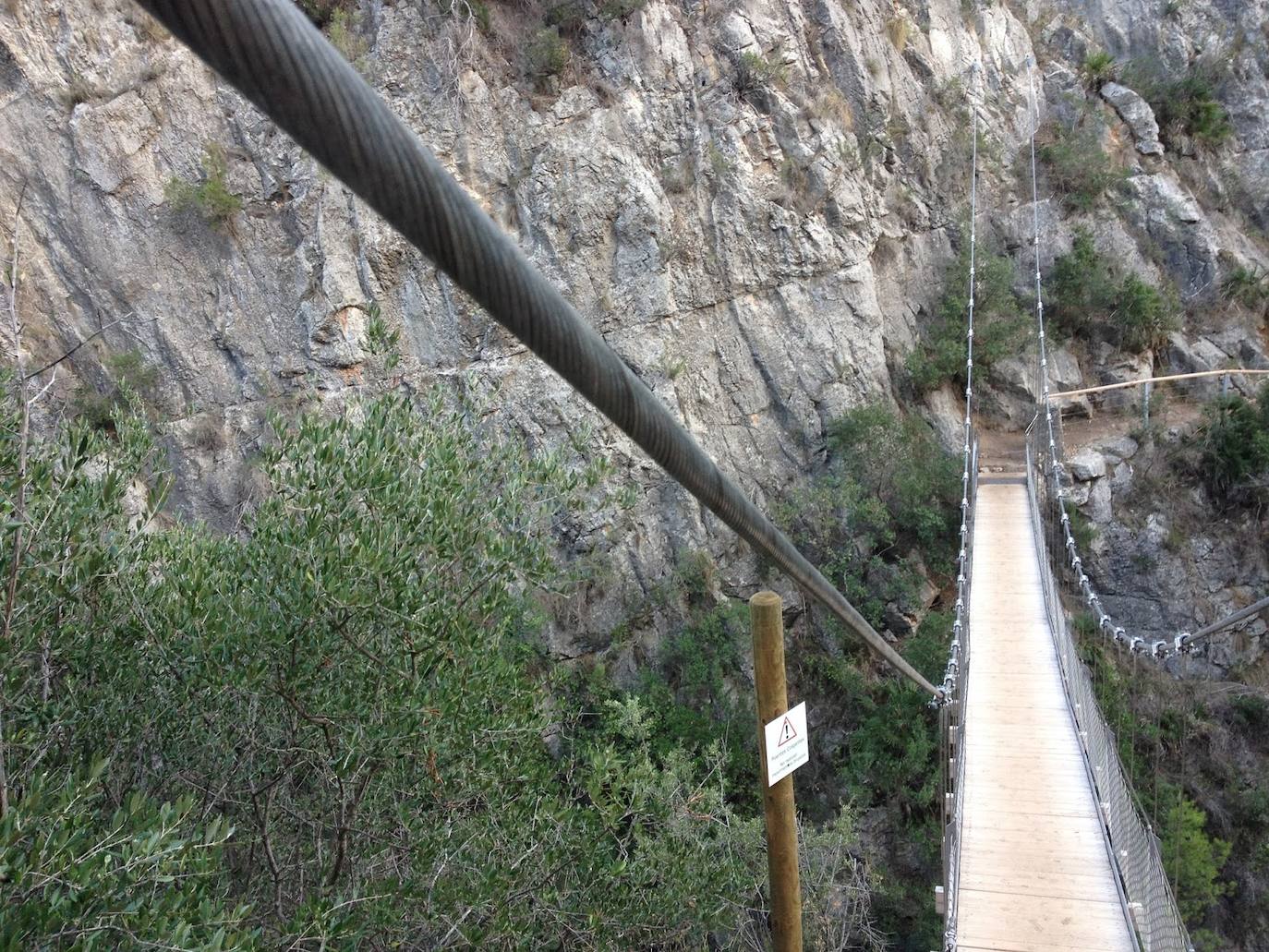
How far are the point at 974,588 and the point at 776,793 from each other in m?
5.52

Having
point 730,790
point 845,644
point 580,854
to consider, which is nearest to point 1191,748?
point 845,644

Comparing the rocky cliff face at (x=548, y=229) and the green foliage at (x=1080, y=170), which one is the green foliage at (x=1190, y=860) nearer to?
the rocky cliff face at (x=548, y=229)

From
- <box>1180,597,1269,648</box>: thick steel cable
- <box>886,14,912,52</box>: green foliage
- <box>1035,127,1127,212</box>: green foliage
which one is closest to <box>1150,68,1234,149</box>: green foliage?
<box>1035,127,1127,212</box>: green foliage

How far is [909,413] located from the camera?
9656 mm

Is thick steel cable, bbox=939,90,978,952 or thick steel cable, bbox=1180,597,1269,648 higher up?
thick steel cable, bbox=1180,597,1269,648

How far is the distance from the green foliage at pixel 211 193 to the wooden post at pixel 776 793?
26.0 ft

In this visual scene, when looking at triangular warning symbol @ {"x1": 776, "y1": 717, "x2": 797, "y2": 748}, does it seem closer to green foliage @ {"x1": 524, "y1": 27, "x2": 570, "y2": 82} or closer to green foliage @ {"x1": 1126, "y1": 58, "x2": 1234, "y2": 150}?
green foliage @ {"x1": 524, "y1": 27, "x2": 570, "y2": 82}

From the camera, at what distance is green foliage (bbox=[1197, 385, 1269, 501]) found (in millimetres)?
9656

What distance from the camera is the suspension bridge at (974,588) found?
0.37 meters

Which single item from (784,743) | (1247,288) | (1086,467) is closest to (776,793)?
(784,743)

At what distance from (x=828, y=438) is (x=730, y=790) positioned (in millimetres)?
4063

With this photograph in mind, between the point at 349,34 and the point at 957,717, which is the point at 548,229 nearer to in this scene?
the point at 349,34

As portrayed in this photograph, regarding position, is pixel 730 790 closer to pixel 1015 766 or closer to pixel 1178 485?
pixel 1015 766

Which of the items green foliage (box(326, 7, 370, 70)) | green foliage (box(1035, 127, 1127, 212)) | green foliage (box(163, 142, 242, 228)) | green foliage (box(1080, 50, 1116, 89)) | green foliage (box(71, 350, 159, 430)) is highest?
green foliage (box(326, 7, 370, 70))
